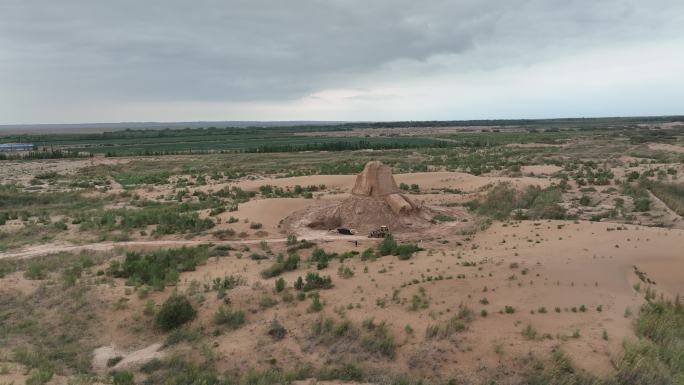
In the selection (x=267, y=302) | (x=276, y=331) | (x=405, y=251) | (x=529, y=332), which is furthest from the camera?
(x=405, y=251)

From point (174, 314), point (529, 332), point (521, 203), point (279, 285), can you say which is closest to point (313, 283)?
point (279, 285)

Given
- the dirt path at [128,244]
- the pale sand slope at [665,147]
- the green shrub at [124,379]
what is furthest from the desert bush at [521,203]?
the pale sand slope at [665,147]

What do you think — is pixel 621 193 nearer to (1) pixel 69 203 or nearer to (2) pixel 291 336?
(2) pixel 291 336

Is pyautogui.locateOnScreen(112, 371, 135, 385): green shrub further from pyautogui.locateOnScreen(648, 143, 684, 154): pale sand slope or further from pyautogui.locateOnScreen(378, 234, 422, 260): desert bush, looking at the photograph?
pyautogui.locateOnScreen(648, 143, 684, 154): pale sand slope

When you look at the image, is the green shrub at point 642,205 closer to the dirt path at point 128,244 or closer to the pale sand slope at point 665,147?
the dirt path at point 128,244

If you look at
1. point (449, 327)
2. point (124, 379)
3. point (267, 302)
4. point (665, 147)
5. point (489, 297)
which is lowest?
point (124, 379)

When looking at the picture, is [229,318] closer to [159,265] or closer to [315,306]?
[315,306]

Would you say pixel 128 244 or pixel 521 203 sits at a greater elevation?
pixel 521 203

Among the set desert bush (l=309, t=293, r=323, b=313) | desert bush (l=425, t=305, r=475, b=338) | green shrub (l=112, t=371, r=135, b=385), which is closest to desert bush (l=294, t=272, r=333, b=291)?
desert bush (l=309, t=293, r=323, b=313)

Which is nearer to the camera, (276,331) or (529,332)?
(529,332)

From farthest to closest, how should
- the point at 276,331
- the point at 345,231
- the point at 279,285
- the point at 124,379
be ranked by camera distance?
the point at 345,231 → the point at 279,285 → the point at 276,331 → the point at 124,379
